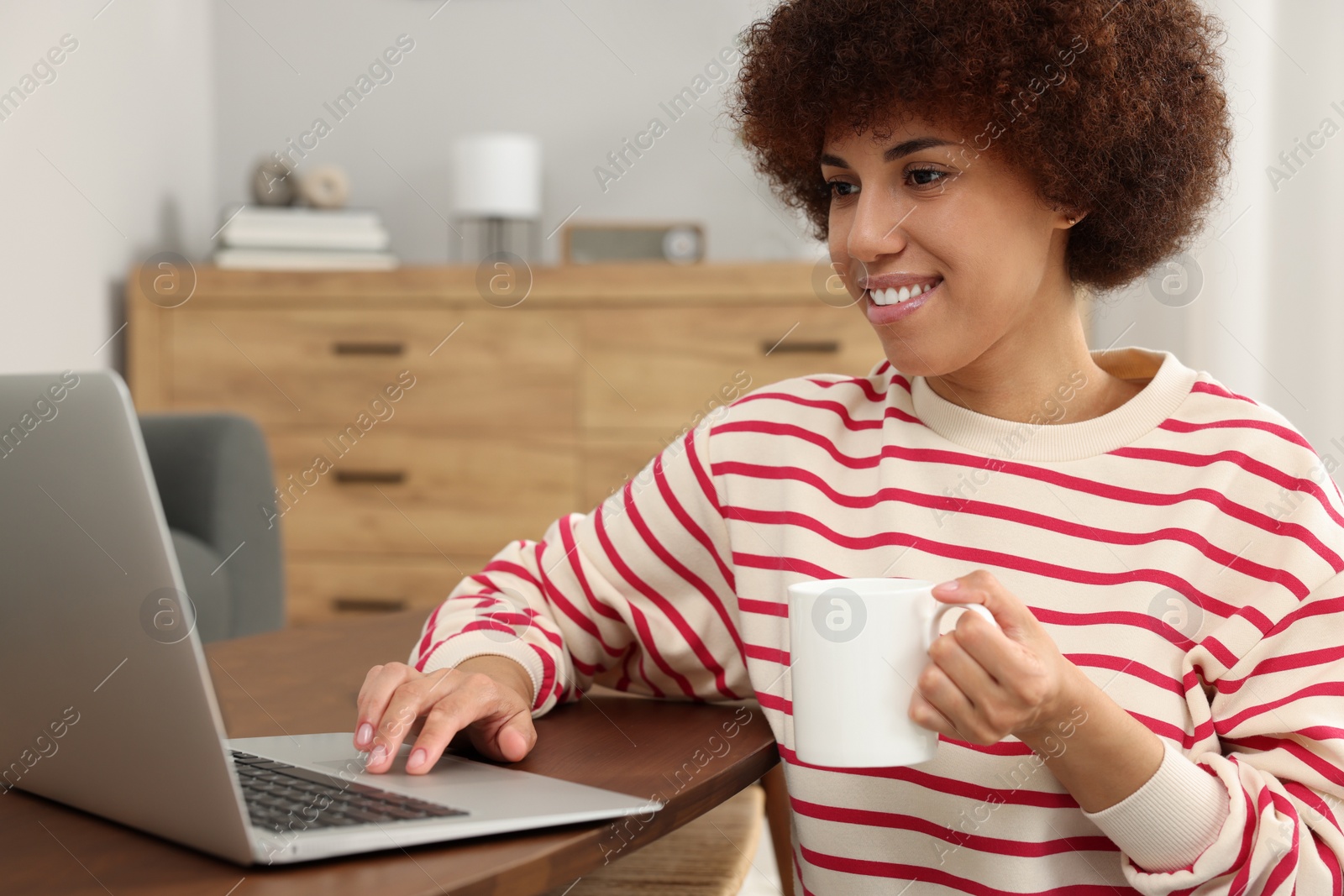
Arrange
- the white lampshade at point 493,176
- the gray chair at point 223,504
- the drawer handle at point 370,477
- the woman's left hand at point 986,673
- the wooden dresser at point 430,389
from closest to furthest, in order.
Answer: the woman's left hand at point 986,673 < the gray chair at point 223,504 < the wooden dresser at point 430,389 < the drawer handle at point 370,477 < the white lampshade at point 493,176

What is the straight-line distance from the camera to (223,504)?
2102 mm

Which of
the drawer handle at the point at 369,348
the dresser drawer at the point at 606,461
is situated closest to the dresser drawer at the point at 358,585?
the dresser drawer at the point at 606,461

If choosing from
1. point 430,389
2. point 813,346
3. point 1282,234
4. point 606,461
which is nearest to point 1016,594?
point 1282,234

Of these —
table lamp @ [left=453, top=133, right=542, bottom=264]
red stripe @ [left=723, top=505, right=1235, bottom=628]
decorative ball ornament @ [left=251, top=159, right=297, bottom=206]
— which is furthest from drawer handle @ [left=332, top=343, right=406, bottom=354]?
red stripe @ [left=723, top=505, right=1235, bottom=628]

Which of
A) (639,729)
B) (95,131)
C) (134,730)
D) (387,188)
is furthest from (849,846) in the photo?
(387,188)

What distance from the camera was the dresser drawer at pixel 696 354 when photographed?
2.75m

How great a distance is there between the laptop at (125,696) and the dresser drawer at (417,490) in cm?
227

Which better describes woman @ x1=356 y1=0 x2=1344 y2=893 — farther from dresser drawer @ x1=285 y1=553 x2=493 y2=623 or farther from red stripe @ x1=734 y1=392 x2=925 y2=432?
dresser drawer @ x1=285 y1=553 x2=493 y2=623

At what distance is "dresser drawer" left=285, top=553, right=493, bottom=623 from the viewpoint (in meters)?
2.99

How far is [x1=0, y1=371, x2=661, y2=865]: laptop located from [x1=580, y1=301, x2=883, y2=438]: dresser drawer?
2160 mm

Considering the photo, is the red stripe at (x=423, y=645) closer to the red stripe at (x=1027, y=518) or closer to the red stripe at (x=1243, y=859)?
the red stripe at (x=1027, y=518)

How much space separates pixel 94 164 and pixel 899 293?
8.51ft

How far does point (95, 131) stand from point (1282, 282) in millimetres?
2655

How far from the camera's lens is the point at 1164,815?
0.70 m
